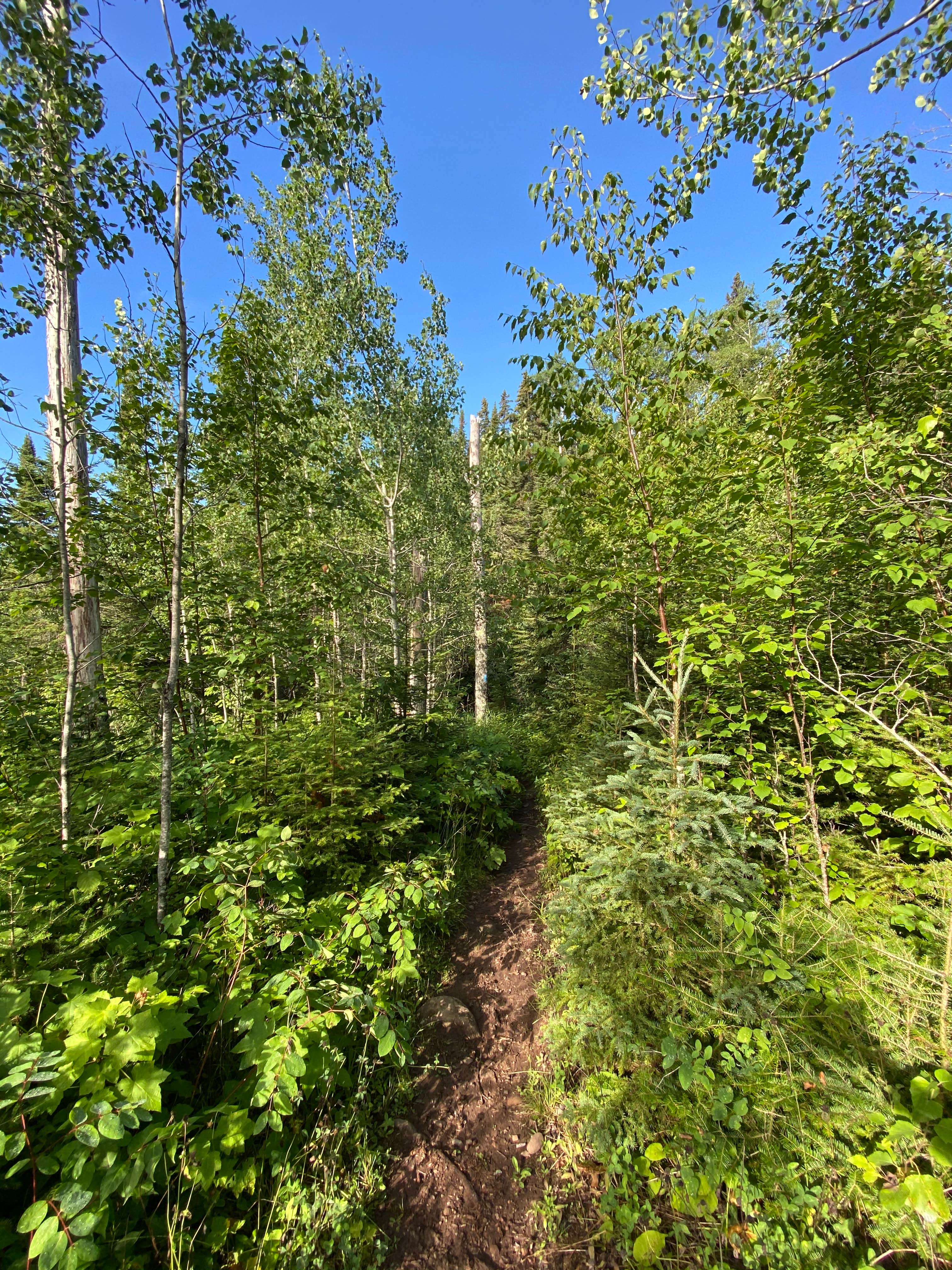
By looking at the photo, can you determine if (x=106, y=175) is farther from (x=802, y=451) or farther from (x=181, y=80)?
(x=802, y=451)

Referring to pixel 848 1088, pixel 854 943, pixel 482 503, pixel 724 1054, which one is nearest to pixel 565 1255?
pixel 724 1054

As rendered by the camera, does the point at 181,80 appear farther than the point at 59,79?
Yes

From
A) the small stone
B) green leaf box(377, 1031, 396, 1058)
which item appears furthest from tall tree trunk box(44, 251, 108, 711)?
the small stone

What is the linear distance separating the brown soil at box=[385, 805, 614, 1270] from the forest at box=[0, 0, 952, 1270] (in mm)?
64

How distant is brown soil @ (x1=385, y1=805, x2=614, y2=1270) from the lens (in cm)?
189

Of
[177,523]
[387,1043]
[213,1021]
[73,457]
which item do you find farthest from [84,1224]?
[73,457]

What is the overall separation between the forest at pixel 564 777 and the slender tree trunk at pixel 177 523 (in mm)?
26

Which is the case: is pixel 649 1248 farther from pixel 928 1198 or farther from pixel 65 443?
pixel 65 443

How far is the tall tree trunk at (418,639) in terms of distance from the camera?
5.68m

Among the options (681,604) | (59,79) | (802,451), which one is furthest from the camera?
(681,604)

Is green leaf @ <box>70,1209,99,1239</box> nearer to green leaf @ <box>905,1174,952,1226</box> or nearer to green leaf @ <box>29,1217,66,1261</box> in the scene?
green leaf @ <box>29,1217,66,1261</box>

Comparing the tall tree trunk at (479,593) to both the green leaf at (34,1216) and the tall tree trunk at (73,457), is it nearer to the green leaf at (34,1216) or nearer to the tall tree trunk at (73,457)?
the tall tree trunk at (73,457)

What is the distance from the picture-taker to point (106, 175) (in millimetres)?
2621

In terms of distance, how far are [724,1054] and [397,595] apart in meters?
7.52
